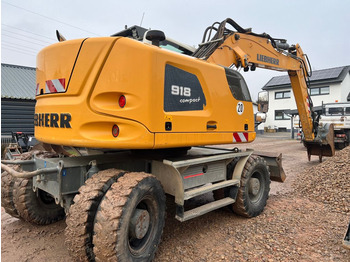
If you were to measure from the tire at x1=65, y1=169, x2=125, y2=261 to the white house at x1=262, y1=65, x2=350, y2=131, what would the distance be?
24.0 meters

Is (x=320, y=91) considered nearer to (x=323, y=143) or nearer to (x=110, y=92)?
(x=323, y=143)

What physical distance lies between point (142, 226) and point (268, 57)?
5076mm

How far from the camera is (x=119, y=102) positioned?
9.27 ft

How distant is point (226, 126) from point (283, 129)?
25.9 meters

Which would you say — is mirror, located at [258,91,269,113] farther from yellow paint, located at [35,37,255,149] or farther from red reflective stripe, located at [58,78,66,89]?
red reflective stripe, located at [58,78,66,89]

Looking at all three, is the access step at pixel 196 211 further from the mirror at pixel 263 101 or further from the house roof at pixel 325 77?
the house roof at pixel 325 77

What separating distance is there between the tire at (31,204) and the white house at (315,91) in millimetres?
23413

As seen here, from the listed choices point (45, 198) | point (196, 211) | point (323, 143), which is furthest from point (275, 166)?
point (323, 143)

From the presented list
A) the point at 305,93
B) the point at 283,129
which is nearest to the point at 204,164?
the point at 305,93

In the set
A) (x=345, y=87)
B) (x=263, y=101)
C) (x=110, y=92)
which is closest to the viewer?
(x=110, y=92)

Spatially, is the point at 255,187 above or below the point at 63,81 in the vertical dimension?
below

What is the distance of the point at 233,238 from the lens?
3705 millimetres

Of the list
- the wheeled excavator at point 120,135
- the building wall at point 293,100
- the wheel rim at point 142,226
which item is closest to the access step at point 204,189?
the wheeled excavator at point 120,135

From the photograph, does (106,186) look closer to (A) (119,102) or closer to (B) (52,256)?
(A) (119,102)
